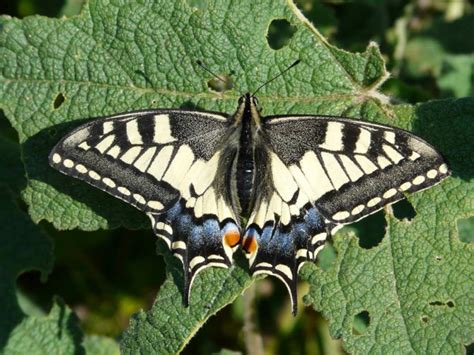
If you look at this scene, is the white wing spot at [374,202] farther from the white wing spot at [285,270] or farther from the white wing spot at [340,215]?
the white wing spot at [285,270]

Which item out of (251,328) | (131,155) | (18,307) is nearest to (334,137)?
(131,155)

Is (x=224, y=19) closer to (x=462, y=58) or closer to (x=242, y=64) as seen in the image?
(x=242, y=64)

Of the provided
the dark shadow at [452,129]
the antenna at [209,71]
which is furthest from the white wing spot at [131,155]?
the dark shadow at [452,129]

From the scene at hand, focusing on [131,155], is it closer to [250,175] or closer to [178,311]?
[250,175]

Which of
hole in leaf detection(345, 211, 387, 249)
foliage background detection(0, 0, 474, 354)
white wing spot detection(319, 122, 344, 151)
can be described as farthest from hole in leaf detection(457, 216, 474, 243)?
white wing spot detection(319, 122, 344, 151)

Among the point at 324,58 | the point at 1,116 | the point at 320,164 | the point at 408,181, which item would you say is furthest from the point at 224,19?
the point at 1,116

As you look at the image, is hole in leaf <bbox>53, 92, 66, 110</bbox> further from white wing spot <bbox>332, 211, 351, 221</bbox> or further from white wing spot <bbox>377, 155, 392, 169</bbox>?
white wing spot <bbox>377, 155, 392, 169</bbox>
